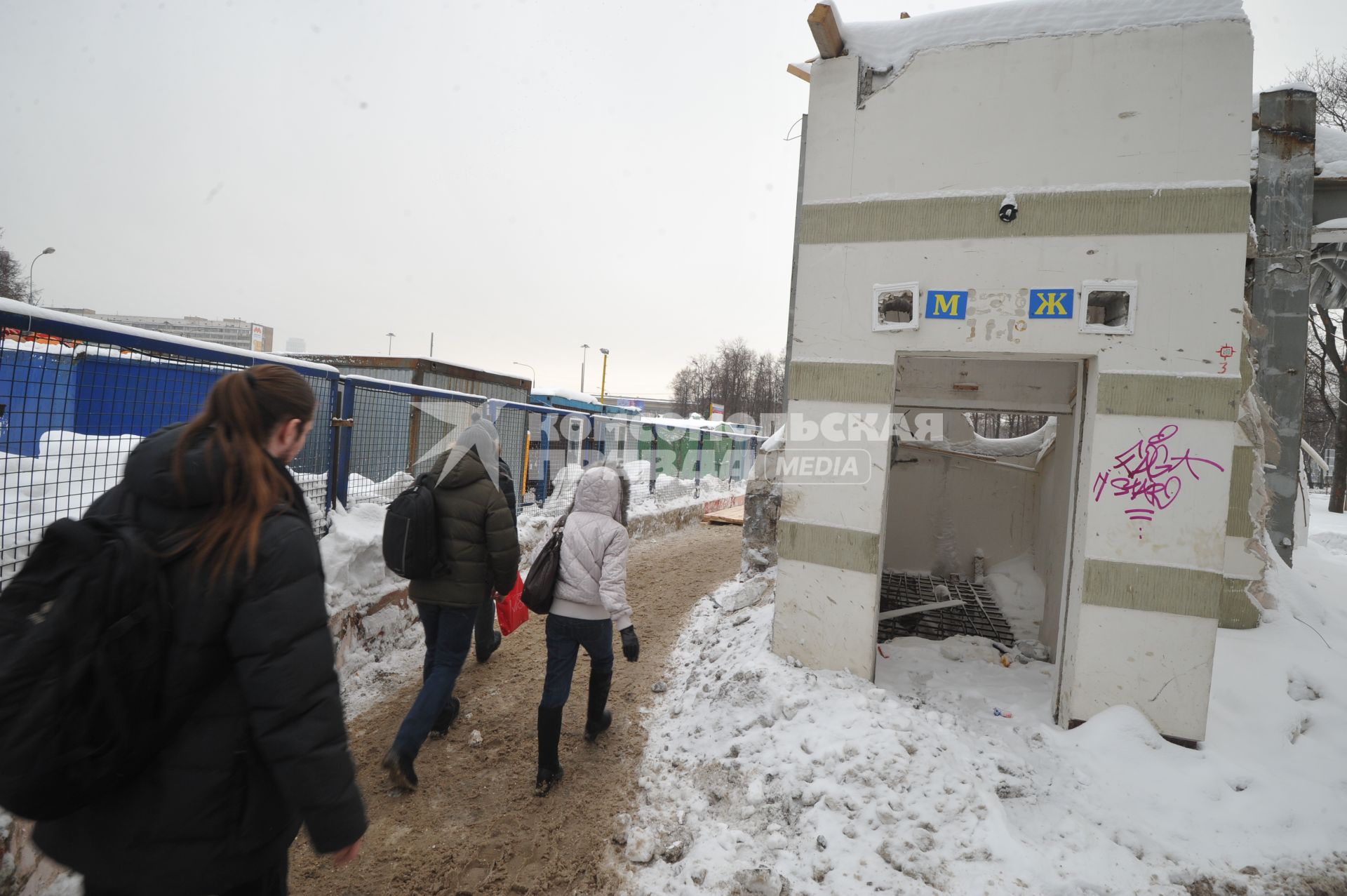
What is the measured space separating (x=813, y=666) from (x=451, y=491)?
274 centimetres

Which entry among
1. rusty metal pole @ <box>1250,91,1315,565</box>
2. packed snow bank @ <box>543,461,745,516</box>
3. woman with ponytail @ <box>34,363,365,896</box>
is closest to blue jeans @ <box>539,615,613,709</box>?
woman with ponytail @ <box>34,363,365,896</box>

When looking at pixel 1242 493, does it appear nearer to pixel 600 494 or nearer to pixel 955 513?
pixel 955 513

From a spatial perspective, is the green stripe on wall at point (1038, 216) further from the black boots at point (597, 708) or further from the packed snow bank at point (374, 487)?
the packed snow bank at point (374, 487)

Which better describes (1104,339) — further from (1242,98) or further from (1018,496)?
(1018,496)

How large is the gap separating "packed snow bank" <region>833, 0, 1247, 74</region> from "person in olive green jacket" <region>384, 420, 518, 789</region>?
3.89m

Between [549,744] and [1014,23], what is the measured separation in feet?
17.2

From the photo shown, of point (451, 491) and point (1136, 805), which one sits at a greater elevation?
point (451, 491)

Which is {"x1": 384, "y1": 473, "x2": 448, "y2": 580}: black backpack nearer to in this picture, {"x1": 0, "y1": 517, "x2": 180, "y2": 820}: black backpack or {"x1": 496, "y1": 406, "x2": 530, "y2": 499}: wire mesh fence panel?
{"x1": 0, "y1": 517, "x2": 180, "y2": 820}: black backpack

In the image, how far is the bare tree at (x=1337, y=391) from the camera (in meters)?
16.2

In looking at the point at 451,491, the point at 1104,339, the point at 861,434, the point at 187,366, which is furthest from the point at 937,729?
the point at 187,366

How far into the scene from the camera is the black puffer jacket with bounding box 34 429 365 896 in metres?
1.51

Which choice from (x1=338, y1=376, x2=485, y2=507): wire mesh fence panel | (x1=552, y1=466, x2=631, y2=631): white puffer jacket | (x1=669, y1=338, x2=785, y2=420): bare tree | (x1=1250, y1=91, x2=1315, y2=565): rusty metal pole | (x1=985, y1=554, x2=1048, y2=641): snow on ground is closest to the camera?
(x1=552, y1=466, x2=631, y2=631): white puffer jacket

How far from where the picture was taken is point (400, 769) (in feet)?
11.1

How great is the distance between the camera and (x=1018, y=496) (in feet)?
26.9
